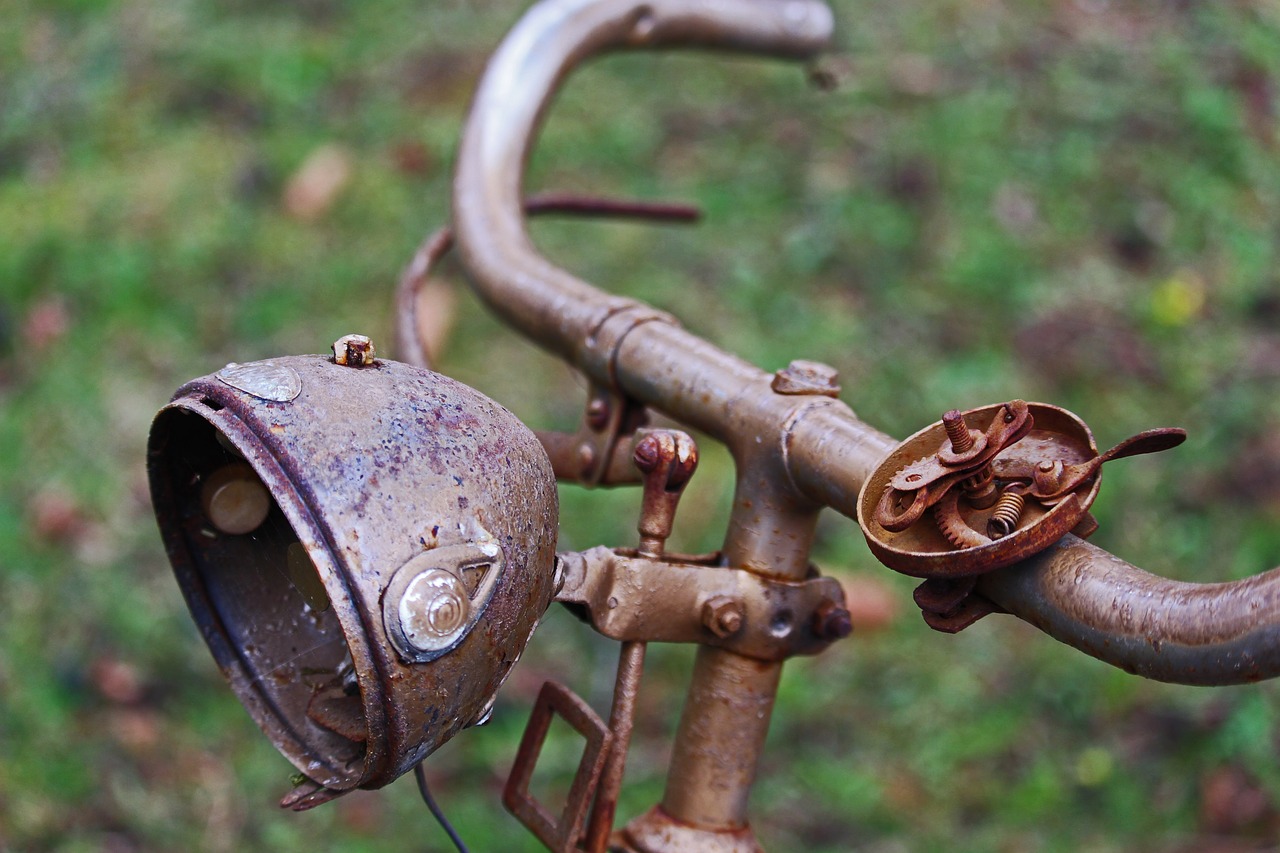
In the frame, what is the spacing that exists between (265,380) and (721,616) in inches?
16.8

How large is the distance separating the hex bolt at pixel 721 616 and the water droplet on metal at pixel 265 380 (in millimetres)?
399

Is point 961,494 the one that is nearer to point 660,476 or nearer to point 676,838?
point 660,476

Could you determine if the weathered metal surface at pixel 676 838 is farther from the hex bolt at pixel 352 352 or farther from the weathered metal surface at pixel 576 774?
the hex bolt at pixel 352 352

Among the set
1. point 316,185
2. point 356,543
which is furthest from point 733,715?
point 316,185

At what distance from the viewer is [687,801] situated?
1.21m

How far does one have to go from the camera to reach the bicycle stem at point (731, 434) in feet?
2.82

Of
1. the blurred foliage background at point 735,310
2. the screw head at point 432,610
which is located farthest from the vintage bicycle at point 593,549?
the blurred foliage background at point 735,310

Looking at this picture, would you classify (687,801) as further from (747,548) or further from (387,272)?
(387,272)

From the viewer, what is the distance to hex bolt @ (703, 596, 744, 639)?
1135 millimetres

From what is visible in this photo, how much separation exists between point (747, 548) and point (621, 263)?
2.38m

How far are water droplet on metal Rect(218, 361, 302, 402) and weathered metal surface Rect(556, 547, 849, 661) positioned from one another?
27 cm

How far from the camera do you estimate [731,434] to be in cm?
120

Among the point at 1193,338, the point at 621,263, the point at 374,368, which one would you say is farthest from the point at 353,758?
the point at 1193,338

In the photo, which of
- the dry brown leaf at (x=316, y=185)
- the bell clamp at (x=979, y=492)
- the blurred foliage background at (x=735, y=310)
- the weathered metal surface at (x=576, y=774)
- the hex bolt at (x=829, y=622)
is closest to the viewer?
the bell clamp at (x=979, y=492)
